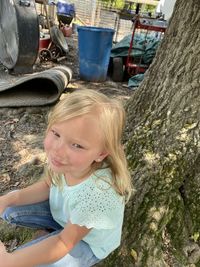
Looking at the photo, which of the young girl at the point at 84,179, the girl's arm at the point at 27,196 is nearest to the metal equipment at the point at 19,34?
the girl's arm at the point at 27,196

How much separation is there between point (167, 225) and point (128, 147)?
0.49m

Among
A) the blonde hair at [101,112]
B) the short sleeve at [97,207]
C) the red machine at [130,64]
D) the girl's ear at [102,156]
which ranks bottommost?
the red machine at [130,64]

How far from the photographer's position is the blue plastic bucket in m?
5.75

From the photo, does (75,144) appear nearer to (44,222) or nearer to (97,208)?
(97,208)

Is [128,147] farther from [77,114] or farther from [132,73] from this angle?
[132,73]

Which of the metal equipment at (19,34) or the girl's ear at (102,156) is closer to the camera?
the girl's ear at (102,156)

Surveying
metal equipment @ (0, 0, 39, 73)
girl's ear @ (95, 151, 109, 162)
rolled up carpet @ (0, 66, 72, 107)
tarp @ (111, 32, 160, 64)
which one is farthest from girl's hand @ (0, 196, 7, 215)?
tarp @ (111, 32, 160, 64)

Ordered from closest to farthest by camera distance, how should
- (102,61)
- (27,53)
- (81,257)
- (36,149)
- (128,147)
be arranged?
(81,257), (128,147), (36,149), (27,53), (102,61)

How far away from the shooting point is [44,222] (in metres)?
1.72

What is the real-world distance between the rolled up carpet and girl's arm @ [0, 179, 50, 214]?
8.49 ft

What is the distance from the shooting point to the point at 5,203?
1626mm

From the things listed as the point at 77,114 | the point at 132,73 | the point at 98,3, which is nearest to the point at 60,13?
the point at 98,3

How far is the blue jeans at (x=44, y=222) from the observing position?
142cm

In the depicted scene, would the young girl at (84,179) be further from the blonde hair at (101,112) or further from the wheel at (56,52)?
the wheel at (56,52)
